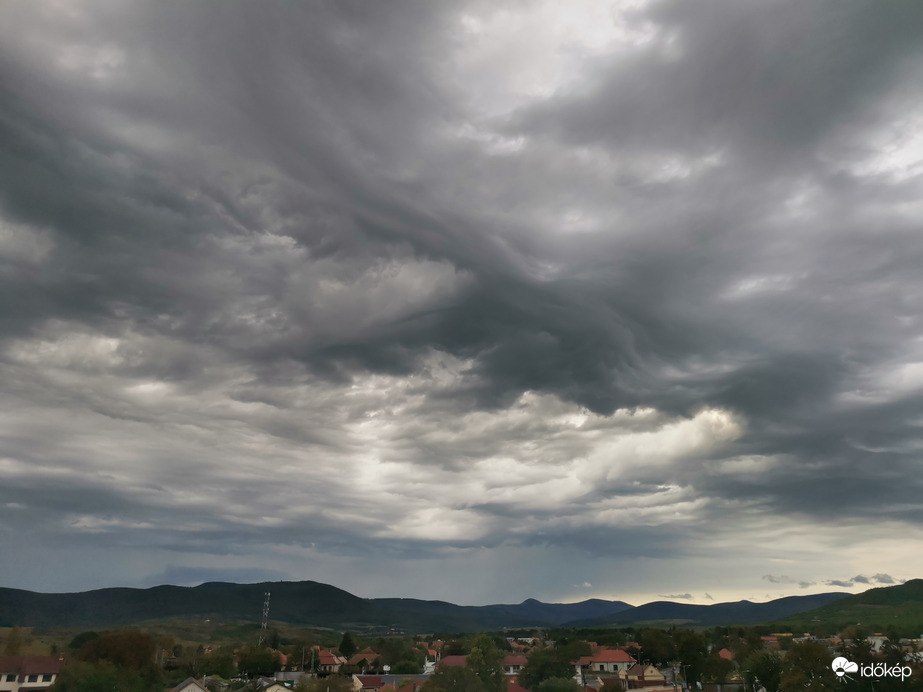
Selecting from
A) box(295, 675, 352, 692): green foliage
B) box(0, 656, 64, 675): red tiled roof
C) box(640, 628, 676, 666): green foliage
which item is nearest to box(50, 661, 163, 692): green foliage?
box(0, 656, 64, 675): red tiled roof

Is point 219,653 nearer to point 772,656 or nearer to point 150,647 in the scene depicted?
point 150,647

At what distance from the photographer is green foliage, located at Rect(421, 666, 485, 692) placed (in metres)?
84.7

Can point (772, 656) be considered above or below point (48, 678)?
above

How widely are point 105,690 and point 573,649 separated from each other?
108 metres

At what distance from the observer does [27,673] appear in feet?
413

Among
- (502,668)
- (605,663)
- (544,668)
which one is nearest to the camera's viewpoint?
(544,668)

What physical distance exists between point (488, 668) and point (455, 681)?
43082 mm

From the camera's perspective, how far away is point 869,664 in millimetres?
79438

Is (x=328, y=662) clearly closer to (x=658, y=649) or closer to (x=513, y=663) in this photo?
(x=513, y=663)

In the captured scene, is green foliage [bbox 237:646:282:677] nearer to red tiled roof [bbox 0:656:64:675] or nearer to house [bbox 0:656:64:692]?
red tiled roof [bbox 0:656:64:675]

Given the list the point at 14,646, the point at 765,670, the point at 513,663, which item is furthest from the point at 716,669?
the point at 14,646

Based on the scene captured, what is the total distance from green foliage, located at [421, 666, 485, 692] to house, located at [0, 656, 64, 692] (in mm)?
84024

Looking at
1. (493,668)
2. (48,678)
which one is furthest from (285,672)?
(493,668)

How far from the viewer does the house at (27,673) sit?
123438 millimetres
